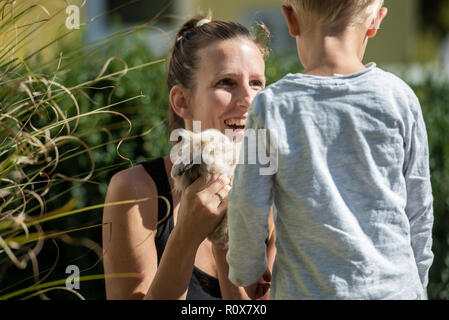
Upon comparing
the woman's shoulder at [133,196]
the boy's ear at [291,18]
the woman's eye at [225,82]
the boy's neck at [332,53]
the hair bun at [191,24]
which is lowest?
the woman's shoulder at [133,196]

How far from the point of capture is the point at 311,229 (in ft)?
5.47

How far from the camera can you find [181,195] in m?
2.29

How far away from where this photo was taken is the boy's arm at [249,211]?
169 cm

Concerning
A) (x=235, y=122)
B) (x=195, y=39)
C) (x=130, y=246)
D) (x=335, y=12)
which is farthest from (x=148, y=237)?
(x=335, y=12)

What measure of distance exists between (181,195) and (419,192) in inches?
36.6

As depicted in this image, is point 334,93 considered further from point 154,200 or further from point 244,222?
point 154,200

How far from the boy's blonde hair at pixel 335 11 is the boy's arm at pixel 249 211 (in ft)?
1.14

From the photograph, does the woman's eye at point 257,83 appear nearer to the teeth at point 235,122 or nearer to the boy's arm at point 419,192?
the teeth at point 235,122

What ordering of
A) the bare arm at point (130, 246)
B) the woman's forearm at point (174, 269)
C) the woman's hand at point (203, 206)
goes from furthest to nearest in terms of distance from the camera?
the bare arm at point (130, 246) → the woman's forearm at point (174, 269) → the woman's hand at point (203, 206)

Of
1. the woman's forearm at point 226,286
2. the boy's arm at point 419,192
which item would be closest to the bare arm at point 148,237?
the woman's forearm at point 226,286

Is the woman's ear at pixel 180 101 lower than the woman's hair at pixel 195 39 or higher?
lower

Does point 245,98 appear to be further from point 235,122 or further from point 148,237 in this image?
point 148,237
